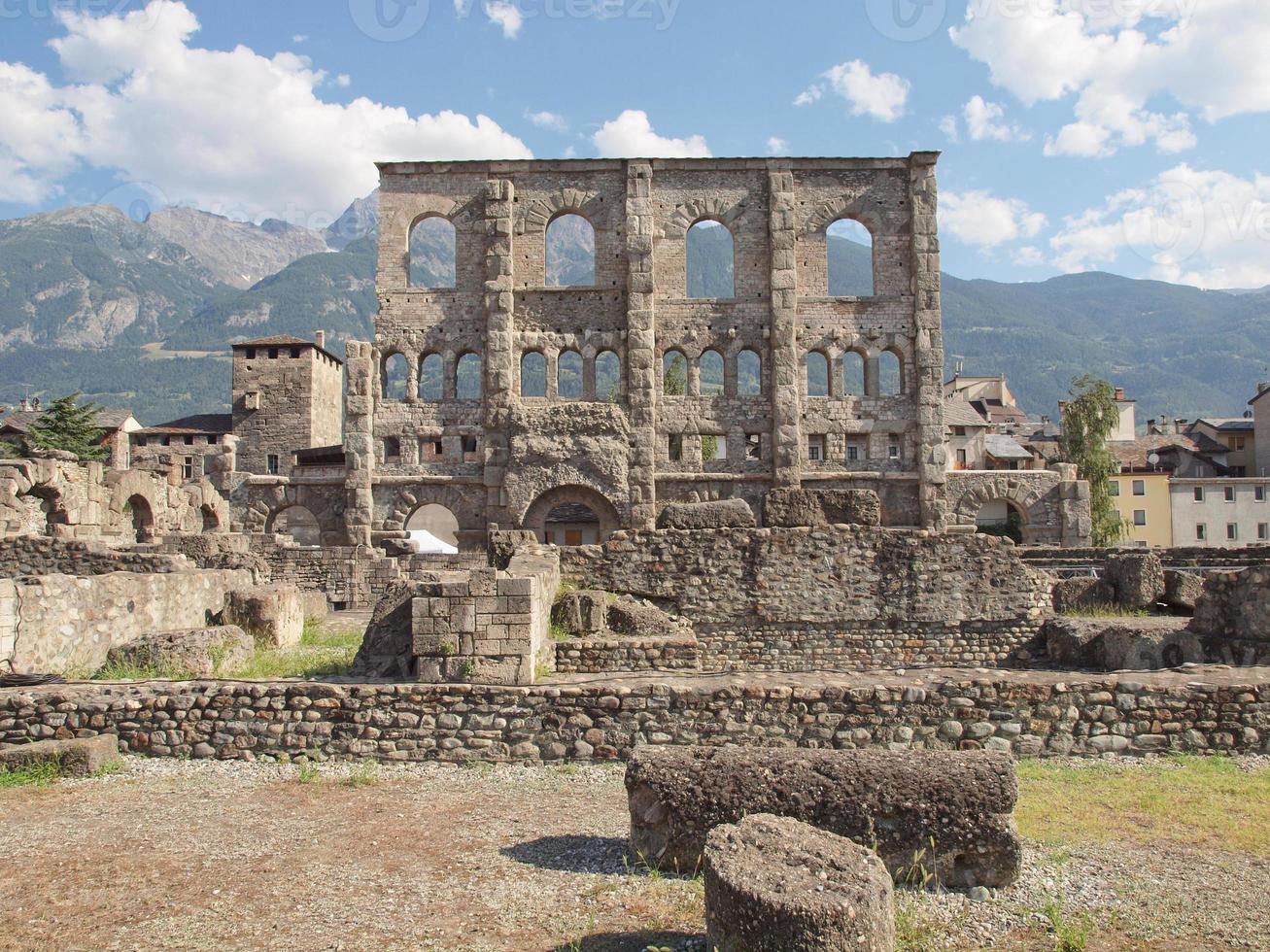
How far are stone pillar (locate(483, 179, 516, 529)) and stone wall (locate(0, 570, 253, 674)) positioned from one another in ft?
55.7

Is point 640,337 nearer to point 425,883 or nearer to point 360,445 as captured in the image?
point 360,445

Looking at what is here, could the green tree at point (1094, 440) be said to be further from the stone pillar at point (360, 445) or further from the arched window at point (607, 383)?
the stone pillar at point (360, 445)

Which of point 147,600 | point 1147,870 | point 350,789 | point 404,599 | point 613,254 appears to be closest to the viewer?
point 1147,870

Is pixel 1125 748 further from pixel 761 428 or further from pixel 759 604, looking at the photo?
pixel 761 428

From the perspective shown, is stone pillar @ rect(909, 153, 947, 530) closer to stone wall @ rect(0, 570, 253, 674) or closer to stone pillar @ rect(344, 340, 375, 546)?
stone pillar @ rect(344, 340, 375, 546)

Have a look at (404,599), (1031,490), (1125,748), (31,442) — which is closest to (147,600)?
(404,599)

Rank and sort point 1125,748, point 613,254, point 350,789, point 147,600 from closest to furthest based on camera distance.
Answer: point 350,789 < point 1125,748 < point 147,600 < point 613,254

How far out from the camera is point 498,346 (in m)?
31.8

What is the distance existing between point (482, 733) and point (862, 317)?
27.7 meters

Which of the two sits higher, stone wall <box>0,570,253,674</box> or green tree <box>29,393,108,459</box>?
green tree <box>29,393,108,459</box>

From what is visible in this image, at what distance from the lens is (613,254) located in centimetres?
3256

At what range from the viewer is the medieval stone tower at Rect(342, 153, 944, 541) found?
105ft

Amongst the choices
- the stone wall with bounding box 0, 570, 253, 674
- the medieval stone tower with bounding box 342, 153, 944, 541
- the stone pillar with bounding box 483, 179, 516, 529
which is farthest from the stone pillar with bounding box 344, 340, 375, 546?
the stone wall with bounding box 0, 570, 253, 674

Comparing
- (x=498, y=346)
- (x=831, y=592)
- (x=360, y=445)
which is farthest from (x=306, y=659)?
(x=360, y=445)
